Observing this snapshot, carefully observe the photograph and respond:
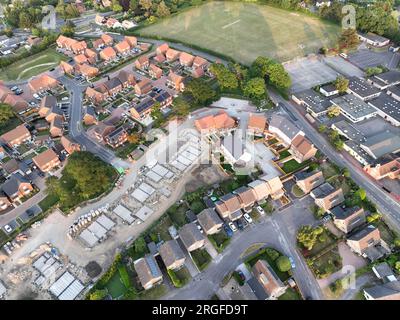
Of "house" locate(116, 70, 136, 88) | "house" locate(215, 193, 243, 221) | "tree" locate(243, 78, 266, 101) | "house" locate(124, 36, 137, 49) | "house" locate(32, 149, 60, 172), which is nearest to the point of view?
"house" locate(215, 193, 243, 221)

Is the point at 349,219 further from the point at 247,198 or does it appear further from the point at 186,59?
the point at 186,59

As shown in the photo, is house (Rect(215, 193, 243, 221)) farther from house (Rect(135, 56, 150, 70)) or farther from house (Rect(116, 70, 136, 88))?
house (Rect(135, 56, 150, 70))

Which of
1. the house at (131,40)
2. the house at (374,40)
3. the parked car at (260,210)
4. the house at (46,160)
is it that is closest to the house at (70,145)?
the house at (46,160)

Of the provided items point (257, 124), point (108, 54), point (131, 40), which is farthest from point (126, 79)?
point (257, 124)

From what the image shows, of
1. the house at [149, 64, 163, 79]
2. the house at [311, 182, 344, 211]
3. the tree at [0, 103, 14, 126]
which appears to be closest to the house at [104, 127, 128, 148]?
the house at [149, 64, 163, 79]

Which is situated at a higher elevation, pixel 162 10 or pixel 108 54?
pixel 162 10

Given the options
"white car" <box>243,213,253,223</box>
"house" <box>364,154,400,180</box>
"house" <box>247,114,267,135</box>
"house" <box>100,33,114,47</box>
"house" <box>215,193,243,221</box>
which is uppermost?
"house" <box>100,33,114,47</box>

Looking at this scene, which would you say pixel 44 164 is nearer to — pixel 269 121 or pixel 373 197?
pixel 269 121
